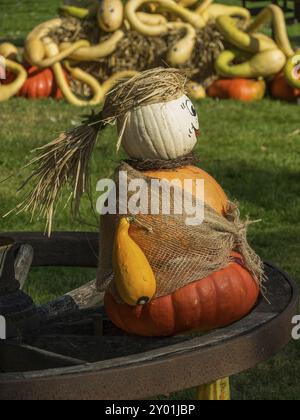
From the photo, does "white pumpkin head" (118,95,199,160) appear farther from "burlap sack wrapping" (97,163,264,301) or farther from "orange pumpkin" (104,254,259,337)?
"orange pumpkin" (104,254,259,337)

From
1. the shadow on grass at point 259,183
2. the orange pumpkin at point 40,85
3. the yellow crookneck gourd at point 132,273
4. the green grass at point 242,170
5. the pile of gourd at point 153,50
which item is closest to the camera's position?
the yellow crookneck gourd at point 132,273

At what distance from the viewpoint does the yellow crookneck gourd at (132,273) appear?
3.15 meters

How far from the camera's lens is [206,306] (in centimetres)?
321

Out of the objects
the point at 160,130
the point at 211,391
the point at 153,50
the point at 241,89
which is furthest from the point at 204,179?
the point at 153,50

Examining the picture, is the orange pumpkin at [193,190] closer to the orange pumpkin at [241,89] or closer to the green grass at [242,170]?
the green grass at [242,170]

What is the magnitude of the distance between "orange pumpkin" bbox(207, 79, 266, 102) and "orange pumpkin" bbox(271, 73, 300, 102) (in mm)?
116

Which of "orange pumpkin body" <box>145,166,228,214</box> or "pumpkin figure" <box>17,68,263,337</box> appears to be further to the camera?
"orange pumpkin body" <box>145,166,228,214</box>

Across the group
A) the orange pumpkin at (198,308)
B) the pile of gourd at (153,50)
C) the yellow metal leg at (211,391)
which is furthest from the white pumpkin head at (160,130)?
the pile of gourd at (153,50)

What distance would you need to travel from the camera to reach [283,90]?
10148 millimetres

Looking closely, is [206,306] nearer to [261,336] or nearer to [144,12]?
[261,336]

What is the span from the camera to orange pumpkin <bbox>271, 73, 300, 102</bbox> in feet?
33.2

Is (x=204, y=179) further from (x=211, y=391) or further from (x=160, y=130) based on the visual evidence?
(x=211, y=391)

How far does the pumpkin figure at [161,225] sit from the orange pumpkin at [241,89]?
22.5 ft

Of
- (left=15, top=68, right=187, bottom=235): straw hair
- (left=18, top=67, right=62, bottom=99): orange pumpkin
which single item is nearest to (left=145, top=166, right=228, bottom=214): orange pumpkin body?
(left=15, top=68, right=187, bottom=235): straw hair
